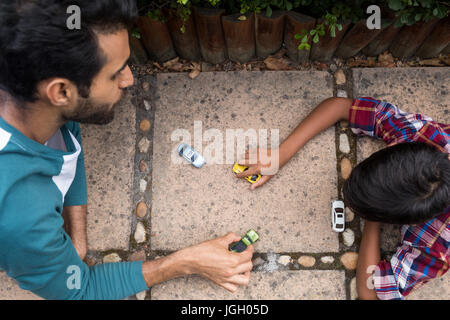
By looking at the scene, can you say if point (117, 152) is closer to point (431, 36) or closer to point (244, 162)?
point (244, 162)

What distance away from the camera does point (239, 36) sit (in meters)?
2.14

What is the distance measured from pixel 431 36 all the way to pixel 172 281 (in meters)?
2.05

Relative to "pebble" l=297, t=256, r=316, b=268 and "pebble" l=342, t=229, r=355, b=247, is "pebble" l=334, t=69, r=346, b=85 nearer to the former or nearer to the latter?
"pebble" l=342, t=229, r=355, b=247

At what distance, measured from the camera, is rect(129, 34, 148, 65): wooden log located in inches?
85.9

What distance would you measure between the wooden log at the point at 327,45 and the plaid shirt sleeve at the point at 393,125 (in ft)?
1.15

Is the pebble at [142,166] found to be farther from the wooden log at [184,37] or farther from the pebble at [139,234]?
the wooden log at [184,37]

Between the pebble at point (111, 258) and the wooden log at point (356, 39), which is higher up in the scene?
the wooden log at point (356, 39)

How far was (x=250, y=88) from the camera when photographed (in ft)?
7.77

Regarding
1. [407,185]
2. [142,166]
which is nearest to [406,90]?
[407,185]

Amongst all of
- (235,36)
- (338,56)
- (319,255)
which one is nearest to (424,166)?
(319,255)

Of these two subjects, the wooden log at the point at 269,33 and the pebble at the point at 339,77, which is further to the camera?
the pebble at the point at 339,77

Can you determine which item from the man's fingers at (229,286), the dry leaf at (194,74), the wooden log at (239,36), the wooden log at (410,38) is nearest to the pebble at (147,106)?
the dry leaf at (194,74)

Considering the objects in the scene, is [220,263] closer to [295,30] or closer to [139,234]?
[139,234]

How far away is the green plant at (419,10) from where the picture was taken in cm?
177
